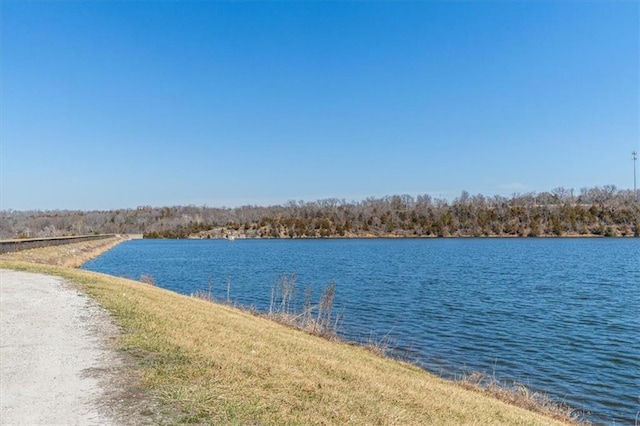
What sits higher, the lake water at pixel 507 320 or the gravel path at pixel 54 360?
the gravel path at pixel 54 360

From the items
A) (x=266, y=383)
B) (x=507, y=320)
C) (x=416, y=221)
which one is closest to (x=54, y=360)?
(x=266, y=383)

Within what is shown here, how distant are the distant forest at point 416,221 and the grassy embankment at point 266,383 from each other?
11635cm

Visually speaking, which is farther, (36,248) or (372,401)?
(36,248)

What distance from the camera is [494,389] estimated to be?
1186 centimetres

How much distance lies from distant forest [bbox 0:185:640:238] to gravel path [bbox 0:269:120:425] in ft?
370

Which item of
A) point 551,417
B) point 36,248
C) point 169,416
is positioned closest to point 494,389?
point 551,417

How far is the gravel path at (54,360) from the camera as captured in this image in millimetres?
5805

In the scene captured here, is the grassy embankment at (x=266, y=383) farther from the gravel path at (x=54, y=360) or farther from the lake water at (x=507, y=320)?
the lake water at (x=507, y=320)

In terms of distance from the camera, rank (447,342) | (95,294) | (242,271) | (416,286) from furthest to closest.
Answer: (242,271)
(416,286)
(447,342)
(95,294)

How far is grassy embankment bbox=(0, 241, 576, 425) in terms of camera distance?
6172 mm

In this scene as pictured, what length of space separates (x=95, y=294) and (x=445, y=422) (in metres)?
11.4

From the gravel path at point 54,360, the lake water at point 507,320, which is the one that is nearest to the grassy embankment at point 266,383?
the gravel path at point 54,360

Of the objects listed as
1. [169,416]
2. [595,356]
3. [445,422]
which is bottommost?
[595,356]

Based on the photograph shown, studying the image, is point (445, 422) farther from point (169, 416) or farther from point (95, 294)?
point (95, 294)
